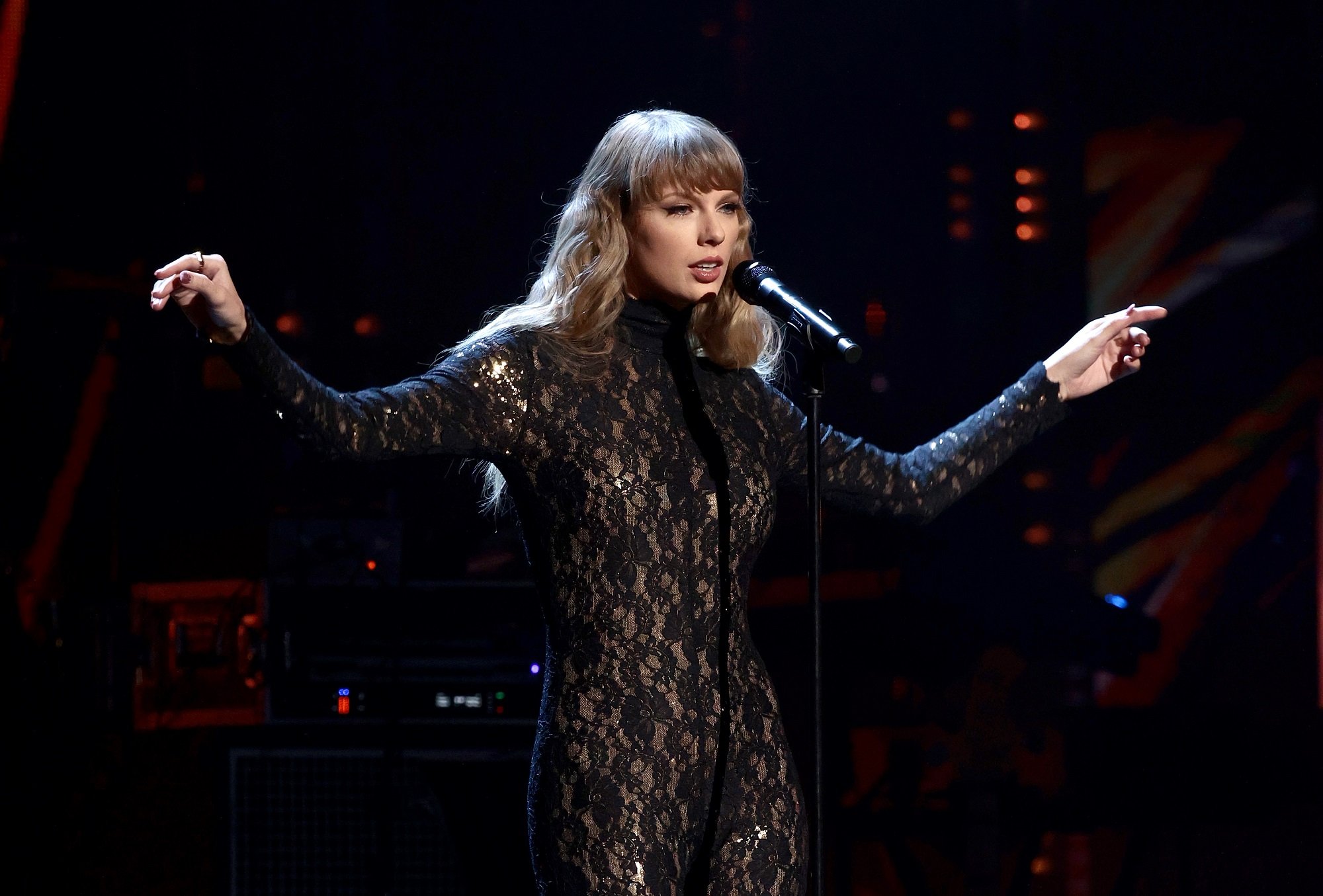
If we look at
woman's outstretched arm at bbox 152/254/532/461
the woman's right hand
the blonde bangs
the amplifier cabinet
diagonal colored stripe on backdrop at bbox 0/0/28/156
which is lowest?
the amplifier cabinet

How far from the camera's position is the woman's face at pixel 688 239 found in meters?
1.90

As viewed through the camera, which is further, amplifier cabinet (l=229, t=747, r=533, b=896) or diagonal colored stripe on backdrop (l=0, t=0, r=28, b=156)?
diagonal colored stripe on backdrop (l=0, t=0, r=28, b=156)

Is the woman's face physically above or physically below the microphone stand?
above

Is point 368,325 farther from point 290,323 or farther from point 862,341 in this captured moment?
point 862,341

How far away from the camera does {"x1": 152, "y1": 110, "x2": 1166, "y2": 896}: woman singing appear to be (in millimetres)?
1698

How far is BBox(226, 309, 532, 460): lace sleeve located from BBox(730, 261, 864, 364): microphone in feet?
1.06

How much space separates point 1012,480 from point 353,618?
178 centimetres

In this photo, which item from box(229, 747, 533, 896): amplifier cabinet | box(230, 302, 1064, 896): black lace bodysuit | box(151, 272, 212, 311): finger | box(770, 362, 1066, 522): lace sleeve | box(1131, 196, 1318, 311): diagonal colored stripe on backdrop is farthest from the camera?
box(1131, 196, 1318, 311): diagonal colored stripe on backdrop

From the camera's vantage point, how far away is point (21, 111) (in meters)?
3.46

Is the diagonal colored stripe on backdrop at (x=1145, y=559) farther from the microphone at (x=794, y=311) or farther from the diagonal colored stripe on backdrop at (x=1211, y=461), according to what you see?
the microphone at (x=794, y=311)

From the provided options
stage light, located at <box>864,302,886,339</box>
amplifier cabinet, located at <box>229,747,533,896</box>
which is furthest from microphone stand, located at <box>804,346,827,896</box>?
stage light, located at <box>864,302,886,339</box>

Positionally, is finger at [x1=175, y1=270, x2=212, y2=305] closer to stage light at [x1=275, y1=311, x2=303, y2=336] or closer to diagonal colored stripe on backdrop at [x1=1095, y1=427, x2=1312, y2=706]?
stage light at [x1=275, y1=311, x2=303, y2=336]

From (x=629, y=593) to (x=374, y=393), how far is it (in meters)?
0.43

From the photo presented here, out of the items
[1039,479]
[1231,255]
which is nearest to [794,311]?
[1039,479]
